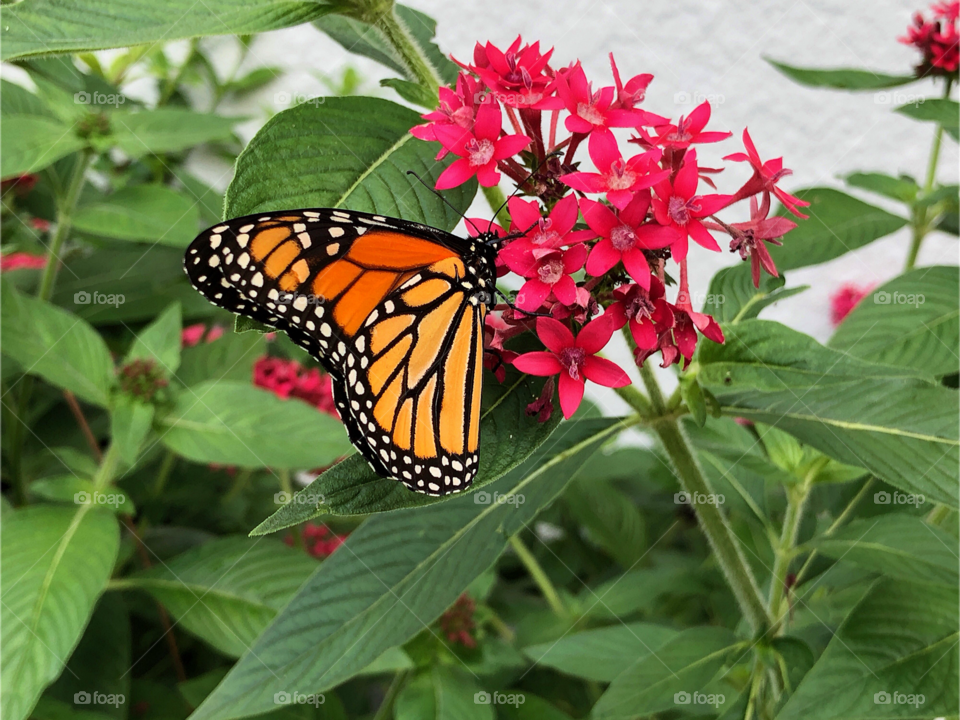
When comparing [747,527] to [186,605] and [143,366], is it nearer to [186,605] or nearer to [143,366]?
[186,605]

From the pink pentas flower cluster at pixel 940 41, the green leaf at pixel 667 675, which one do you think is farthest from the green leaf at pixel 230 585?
the pink pentas flower cluster at pixel 940 41

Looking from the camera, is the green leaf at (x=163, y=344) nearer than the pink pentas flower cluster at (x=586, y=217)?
No

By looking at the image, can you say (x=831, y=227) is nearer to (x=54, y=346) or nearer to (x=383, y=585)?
(x=383, y=585)

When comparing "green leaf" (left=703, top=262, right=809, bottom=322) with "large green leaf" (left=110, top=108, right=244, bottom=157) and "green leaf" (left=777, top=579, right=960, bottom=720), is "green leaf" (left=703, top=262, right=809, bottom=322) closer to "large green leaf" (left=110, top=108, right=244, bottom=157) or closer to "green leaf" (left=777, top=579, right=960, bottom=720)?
"green leaf" (left=777, top=579, right=960, bottom=720)

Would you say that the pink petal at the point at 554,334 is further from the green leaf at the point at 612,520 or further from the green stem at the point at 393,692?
the green leaf at the point at 612,520

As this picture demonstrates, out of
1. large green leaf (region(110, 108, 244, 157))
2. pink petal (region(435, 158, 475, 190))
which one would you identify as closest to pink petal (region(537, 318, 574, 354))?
pink petal (region(435, 158, 475, 190))

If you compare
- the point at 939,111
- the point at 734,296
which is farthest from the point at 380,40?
the point at 939,111
